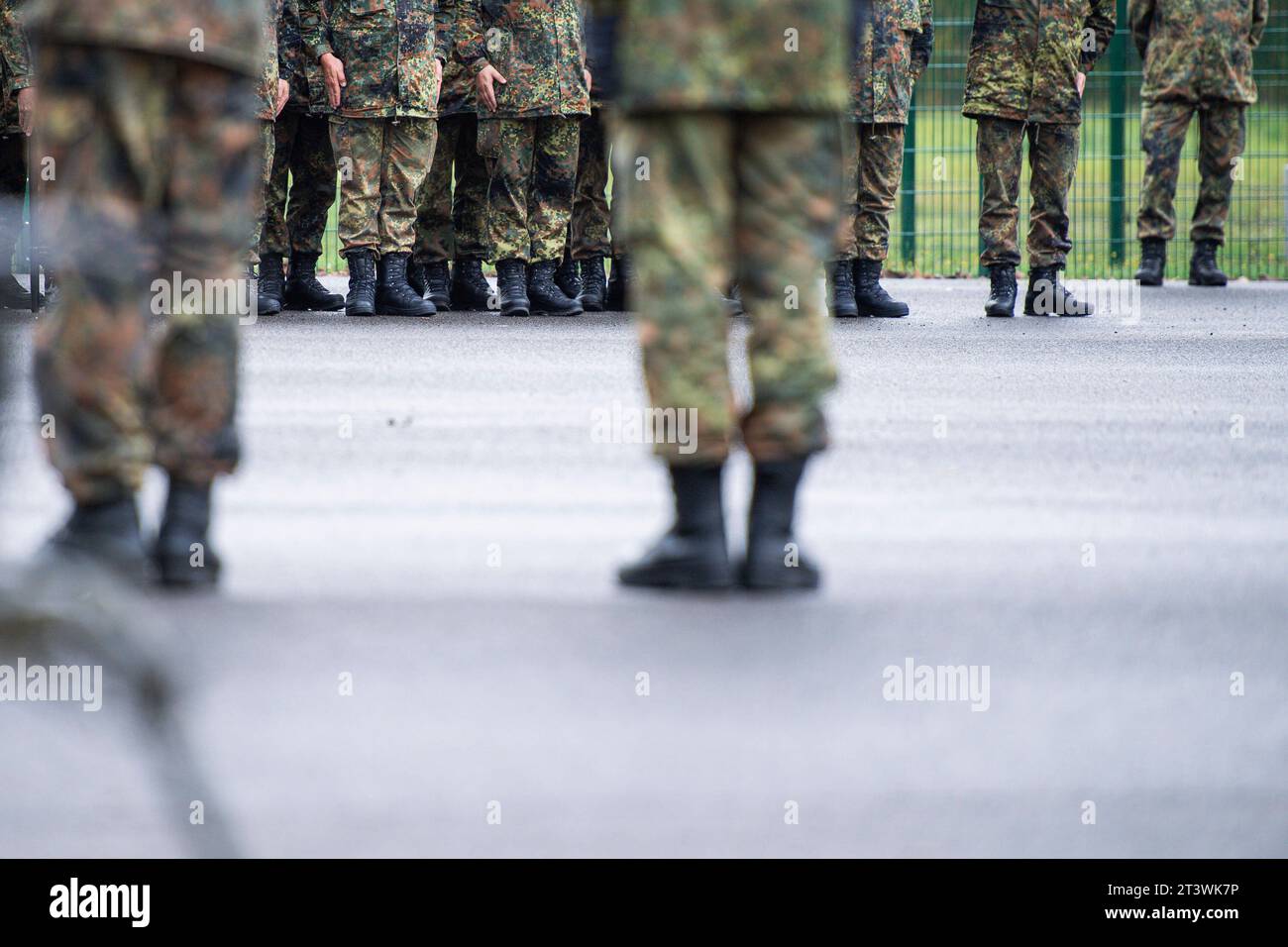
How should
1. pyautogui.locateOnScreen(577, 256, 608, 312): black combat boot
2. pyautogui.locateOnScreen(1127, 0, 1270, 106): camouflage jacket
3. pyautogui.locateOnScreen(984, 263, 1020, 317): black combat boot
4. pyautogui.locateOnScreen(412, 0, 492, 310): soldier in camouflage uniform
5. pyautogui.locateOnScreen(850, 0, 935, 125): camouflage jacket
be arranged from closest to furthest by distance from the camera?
pyautogui.locateOnScreen(850, 0, 935, 125): camouflage jacket, pyautogui.locateOnScreen(984, 263, 1020, 317): black combat boot, pyautogui.locateOnScreen(577, 256, 608, 312): black combat boot, pyautogui.locateOnScreen(412, 0, 492, 310): soldier in camouflage uniform, pyautogui.locateOnScreen(1127, 0, 1270, 106): camouflage jacket

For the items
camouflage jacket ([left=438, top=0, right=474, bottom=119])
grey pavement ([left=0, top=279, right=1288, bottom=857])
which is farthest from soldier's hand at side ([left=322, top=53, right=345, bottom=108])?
grey pavement ([left=0, top=279, right=1288, bottom=857])

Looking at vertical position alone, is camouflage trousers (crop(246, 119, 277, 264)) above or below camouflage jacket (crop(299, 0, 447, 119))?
below

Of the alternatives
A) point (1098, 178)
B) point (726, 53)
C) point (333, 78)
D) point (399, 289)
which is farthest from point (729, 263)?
point (1098, 178)

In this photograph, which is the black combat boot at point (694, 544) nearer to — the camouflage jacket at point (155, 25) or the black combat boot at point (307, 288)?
the camouflage jacket at point (155, 25)

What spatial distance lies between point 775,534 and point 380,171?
6.18 metres

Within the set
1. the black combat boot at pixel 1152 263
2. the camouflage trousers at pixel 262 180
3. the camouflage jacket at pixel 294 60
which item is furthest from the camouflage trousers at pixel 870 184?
the black combat boot at pixel 1152 263

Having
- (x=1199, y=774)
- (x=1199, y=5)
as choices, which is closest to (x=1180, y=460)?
(x=1199, y=774)

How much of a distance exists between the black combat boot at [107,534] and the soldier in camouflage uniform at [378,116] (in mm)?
6048

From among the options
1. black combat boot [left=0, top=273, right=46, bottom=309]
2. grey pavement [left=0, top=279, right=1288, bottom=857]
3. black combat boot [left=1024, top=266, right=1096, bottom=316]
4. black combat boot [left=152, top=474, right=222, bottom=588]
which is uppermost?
black combat boot [left=0, top=273, right=46, bottom=309]

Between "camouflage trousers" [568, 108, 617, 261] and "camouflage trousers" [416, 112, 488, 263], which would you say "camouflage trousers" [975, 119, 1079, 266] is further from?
"camouflage trousers" [416, 112, 488, 263]

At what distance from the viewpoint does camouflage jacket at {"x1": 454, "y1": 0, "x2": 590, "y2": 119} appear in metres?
9.89

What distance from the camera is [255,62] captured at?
389 cm

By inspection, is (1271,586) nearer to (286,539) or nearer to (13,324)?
(286,539)
